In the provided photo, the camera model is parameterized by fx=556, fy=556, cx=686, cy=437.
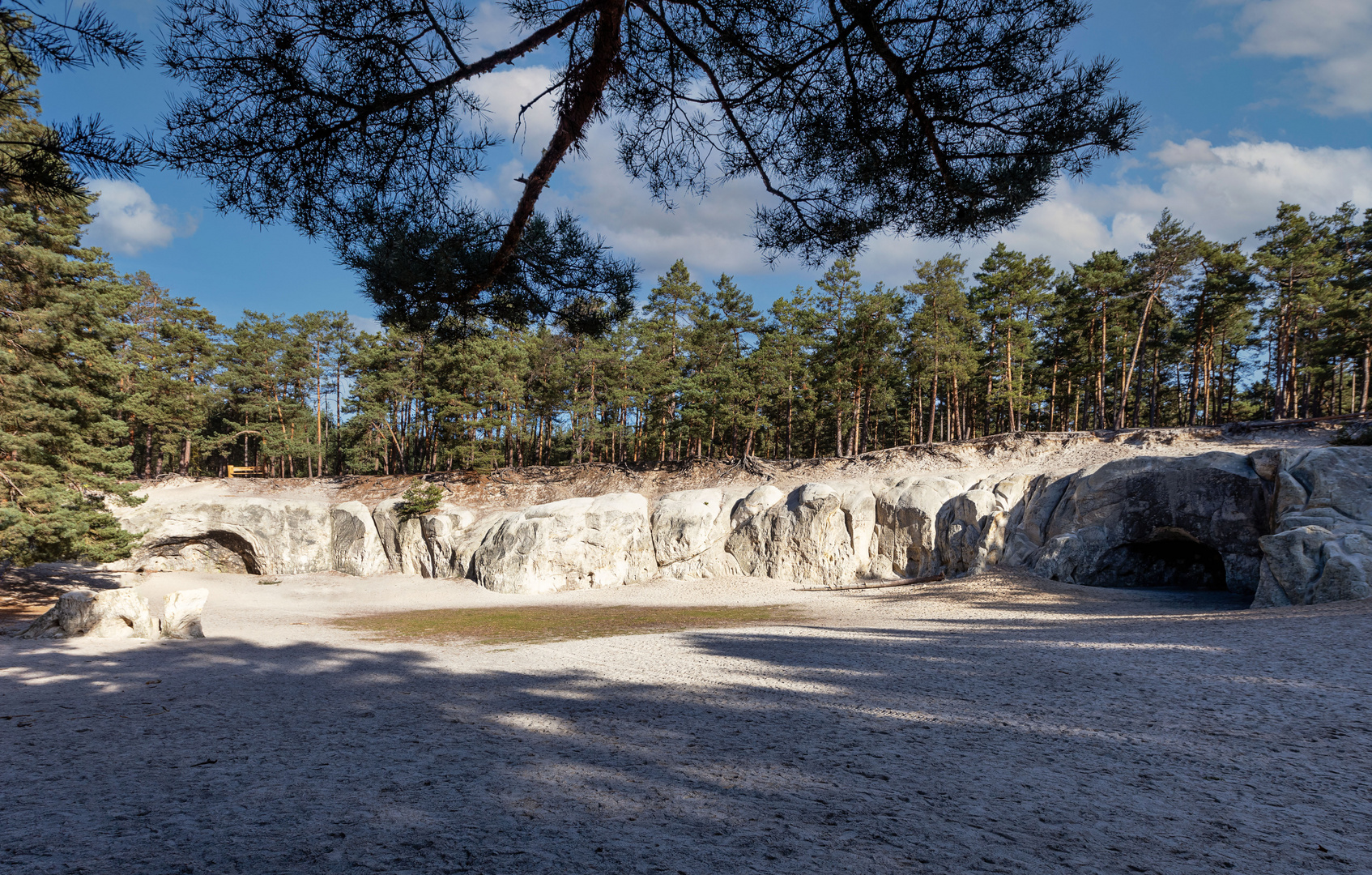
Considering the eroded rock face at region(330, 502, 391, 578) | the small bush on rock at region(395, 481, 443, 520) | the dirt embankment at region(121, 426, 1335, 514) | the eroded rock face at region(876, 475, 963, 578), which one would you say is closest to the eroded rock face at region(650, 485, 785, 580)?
the dirt embankment at region(121, 426, 1335, 514)

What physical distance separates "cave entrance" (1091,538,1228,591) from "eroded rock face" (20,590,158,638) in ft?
58.9

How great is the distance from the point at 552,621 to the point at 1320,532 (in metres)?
12.9

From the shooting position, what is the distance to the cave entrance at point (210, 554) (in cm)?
2264

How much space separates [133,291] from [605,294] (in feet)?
62.6

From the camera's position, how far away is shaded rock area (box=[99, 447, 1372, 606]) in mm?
9523

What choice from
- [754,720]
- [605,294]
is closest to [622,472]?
[605,294]

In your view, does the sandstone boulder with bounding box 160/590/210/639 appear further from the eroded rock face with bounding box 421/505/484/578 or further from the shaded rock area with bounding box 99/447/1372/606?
the eroded rock face with bounding box 421/505/484/578

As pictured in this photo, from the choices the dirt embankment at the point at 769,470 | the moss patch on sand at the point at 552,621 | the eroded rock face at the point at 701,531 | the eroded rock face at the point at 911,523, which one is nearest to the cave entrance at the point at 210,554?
the dirt embankment at the point at 769,470

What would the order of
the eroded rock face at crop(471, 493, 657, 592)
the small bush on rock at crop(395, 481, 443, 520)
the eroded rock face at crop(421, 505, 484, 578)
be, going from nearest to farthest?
1. the eroded rock face at crop(471, 493, 657, 592)
2. the eroded rock face at crop(421, 505, 484, 578)
3. the small bush on rock at crop(395, 481, 443, 520)

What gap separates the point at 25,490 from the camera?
12.6 meters

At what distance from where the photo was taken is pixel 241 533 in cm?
2247

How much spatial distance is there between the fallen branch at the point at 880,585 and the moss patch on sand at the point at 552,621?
319 centimetres

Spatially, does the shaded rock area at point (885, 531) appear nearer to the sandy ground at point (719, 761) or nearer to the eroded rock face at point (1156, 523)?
the eroded rock face at point (1156, 523)

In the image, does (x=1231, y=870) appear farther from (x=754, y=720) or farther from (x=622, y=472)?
(x=622, y=472)
